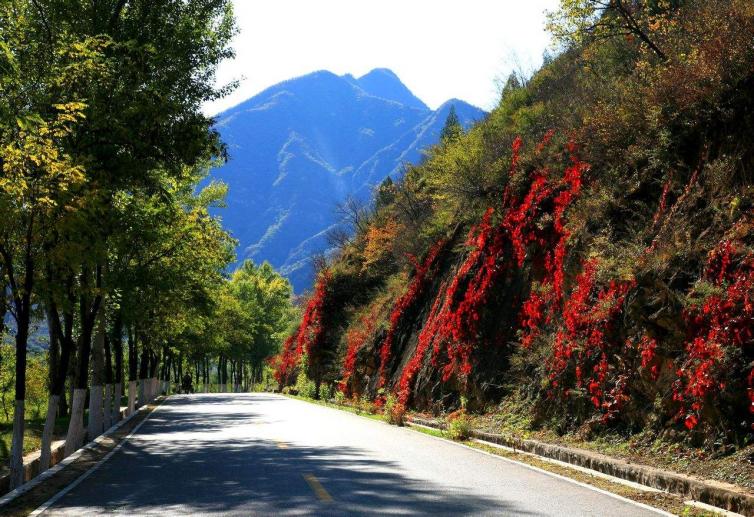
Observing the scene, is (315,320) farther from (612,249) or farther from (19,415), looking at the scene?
(19,415)

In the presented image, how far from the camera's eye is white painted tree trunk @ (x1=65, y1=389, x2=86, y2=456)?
14424 mm

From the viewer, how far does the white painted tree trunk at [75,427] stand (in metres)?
14.4

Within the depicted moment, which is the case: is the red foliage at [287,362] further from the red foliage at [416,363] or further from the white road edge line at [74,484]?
the white road edge line at [74,484]

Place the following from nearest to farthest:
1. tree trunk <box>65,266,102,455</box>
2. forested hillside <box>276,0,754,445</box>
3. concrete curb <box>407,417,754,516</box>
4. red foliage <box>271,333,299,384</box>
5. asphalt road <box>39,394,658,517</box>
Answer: concrete curb <box>407,417,754,516</box> < asphalt road <box>39,394,658,517</box> < forested hillside <box>276,0,754,445</box> < tree trunk <box>65,266,102,455</box> < red foliage <box>271,333,299,384</box>

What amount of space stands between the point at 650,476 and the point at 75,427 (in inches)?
444

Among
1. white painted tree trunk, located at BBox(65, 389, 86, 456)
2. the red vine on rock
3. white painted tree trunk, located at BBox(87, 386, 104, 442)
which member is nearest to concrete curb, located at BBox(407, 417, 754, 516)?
the red vine on rock

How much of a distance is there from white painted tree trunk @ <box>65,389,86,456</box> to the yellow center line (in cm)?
659

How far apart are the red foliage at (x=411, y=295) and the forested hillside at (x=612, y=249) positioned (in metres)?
0.21

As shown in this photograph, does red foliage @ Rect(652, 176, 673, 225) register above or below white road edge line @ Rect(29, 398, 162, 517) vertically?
above

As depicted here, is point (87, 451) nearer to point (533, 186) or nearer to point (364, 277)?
point (533, 186)

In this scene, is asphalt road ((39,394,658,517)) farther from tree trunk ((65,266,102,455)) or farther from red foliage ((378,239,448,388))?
red foliage ((378,239,448,388))

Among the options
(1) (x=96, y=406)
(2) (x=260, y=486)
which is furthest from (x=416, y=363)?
(2) (x=260, y=486)

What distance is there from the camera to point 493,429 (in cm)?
1590

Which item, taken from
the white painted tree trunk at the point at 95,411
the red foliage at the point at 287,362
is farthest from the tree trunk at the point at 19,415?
the red foliage at the point at 287,362
